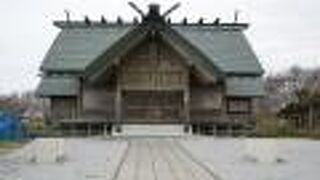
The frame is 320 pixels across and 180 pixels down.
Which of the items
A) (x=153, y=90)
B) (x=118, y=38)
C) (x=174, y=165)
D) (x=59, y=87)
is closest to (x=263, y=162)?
(x=174, y=165)

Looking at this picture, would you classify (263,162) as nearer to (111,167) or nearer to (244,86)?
(111,167)

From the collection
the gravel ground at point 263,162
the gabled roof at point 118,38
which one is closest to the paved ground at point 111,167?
the gravel ground at point 263,162

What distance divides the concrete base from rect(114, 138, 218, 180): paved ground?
15031mm

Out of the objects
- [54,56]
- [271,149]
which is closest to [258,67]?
[54,56]

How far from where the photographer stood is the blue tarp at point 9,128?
1446 inches

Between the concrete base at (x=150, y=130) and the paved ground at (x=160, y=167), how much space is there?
15.0 meters

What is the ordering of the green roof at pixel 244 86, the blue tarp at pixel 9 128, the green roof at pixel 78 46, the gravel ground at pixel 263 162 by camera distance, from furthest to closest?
the green roof at pixel 78 46
the green roof at pixel 244 86
the blue tarp at pixel 9 128
the gravel ground at pixel 263 162

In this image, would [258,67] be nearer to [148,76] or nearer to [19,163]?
[148,76]

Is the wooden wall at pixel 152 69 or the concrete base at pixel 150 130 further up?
the wooden wall at pixel 152 69

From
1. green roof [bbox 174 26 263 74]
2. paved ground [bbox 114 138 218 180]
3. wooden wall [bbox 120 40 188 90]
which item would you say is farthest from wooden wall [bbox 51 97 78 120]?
paved ground [bbox 114 138 218 180]

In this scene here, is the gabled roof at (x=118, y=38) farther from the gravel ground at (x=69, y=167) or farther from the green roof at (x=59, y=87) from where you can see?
the gravel ground at (x=69, y=167)

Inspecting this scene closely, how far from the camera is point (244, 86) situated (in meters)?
46.0

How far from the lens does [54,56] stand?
47688 millimetres

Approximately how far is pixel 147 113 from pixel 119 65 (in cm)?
315
